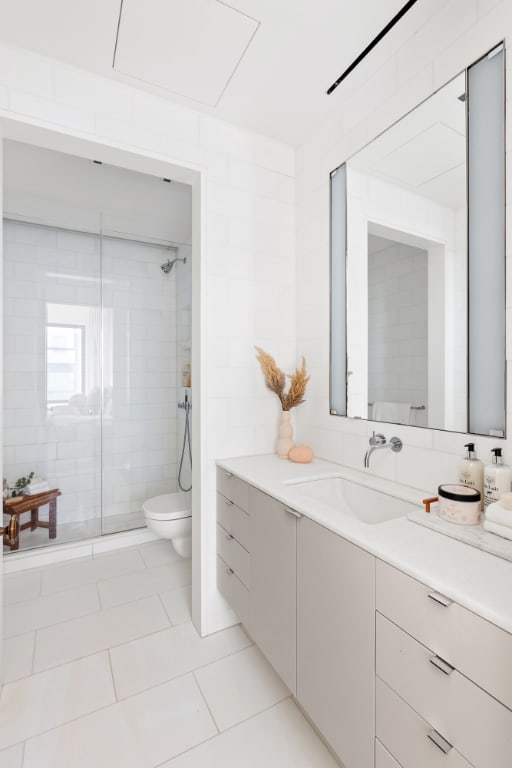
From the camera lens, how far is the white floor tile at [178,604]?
194 cm

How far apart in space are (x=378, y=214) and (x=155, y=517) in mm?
2104

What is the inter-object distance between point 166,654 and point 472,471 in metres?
1.56

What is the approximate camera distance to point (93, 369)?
303cm

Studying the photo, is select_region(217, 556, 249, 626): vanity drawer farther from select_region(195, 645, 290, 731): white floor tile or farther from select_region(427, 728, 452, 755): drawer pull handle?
select_region(427, 728, 452, 755): drawer pull handle

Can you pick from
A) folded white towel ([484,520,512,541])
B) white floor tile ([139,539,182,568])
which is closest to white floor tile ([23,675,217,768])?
white floor tile ([139,539,182,568])

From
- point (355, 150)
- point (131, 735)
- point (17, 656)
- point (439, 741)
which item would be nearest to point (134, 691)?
point (131, 735)

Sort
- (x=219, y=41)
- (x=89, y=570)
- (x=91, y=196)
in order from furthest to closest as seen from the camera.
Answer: (x=91, y=196) < (x=89, y=570) < (x=219, y=41)

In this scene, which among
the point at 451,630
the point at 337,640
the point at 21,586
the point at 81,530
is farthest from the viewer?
the point at 81,530

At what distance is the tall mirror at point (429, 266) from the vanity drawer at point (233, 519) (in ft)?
2.23

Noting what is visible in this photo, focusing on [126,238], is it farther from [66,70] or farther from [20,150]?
[66,70]

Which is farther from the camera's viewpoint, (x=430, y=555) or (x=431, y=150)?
(x=431, y=150)

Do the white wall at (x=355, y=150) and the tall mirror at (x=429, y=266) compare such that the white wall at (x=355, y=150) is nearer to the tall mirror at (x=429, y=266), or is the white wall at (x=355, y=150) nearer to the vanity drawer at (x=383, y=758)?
the tall mirror at (x=429, y=266)

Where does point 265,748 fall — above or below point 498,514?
below

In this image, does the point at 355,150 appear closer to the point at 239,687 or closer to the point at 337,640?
the point at 337,640
